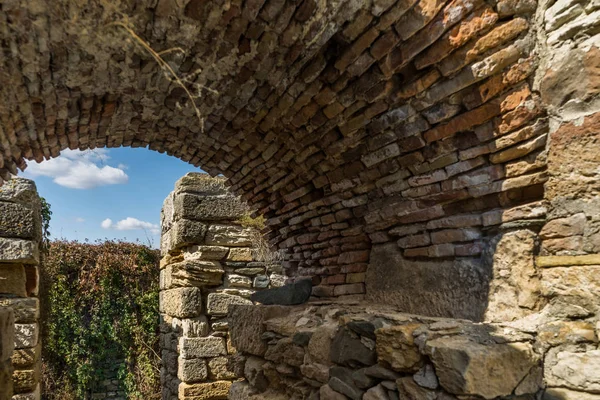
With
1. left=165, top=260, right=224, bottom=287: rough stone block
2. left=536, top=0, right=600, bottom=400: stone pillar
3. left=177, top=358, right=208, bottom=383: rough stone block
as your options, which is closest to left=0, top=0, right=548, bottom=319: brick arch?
left=536, top=0, right=600, bottom=400: stone pillar

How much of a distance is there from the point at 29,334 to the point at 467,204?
4.95 metres

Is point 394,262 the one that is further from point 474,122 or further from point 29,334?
point 29,334

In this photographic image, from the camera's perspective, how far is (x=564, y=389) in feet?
5.71

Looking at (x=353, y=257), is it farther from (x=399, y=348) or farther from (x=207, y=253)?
(x=207, y=253)

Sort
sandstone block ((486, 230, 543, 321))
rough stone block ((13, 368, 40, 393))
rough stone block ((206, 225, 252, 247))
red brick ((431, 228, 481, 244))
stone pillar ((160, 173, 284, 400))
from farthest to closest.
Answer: rough stone block ((206, 225, 252, 247)) < stone pillar ((160, 173, 284, 400)) < rough stone block ((13, 368, 40, 393)) < red brick ((431, 228, 481, 244)) < sandstone block ((486, 230, 543, 321))

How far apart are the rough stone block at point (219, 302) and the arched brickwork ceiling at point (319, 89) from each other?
258 centimetres

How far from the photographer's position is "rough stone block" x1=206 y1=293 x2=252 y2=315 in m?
5.64

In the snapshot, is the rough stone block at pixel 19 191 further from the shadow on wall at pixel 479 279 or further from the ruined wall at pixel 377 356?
the shadow on wall at pixel 479 279

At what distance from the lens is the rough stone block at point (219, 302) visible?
5.64 meters

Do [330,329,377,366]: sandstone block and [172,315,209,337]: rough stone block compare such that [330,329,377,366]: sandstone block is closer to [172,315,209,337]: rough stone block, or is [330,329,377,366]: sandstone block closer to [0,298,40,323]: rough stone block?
[172,315,209,337]: rough stone block

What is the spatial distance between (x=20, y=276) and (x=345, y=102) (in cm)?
443

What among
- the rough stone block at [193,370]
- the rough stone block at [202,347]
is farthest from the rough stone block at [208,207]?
the rough stone block at [193,370]

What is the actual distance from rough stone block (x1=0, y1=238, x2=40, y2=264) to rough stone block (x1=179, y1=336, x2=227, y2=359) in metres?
2.07

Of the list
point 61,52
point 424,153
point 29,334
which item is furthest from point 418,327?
point 29,334
